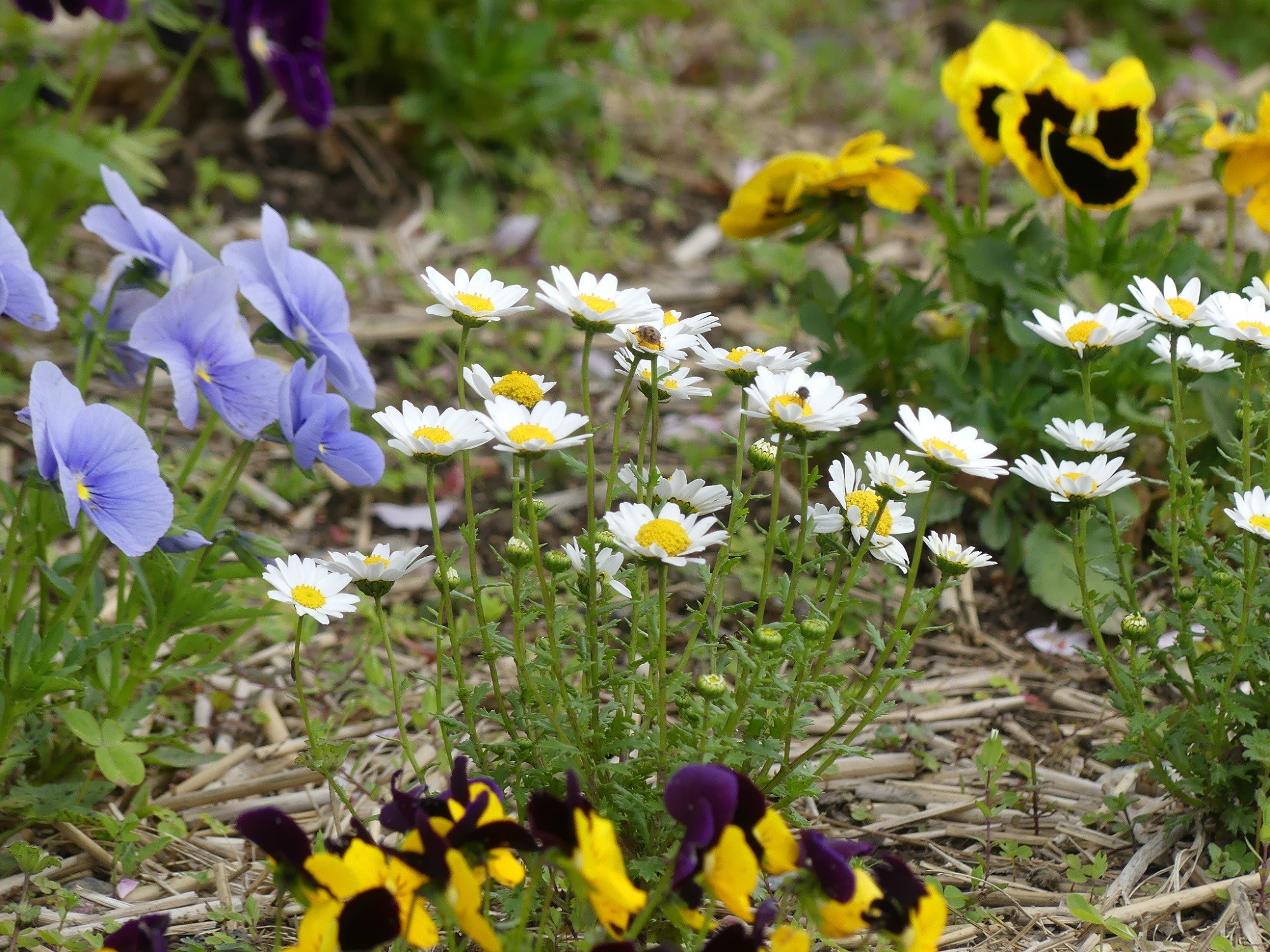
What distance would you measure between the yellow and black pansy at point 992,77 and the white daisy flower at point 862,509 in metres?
1.22

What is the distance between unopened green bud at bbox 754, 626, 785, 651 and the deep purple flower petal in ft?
1.87

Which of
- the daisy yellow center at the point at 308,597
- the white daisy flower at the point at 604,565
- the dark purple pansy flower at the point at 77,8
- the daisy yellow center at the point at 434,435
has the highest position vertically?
the dark purple pansy flower at the point at 77,8

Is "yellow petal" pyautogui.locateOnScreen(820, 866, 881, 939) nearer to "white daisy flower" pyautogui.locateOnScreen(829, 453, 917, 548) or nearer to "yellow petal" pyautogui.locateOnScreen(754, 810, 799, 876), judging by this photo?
"yellow petal" pyautogui.locateOnScreen(754, 810, 799, 876)

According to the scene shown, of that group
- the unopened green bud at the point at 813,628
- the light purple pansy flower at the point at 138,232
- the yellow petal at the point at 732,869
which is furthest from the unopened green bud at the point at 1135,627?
the light purple pansy flower at the point at 138,232

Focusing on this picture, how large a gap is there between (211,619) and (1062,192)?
1.66m

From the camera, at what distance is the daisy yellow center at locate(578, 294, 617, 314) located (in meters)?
1.27

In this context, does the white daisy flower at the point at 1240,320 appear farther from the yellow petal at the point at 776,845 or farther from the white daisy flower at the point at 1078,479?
the yellow petal at the point at 776,845

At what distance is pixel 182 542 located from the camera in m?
1.50

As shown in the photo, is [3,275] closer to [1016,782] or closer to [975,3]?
[1016,782]

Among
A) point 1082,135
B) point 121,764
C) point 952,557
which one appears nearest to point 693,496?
point 952,557

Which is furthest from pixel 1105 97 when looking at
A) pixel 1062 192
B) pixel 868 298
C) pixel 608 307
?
pixel 608 307

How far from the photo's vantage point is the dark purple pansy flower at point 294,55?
275 cm

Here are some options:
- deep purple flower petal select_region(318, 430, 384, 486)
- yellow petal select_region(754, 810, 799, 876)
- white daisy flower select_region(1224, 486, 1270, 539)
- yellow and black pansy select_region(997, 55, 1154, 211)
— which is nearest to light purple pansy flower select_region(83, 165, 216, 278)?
deep purple flower petal select_region(318, 430, 384, 486)

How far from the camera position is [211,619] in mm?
1580
